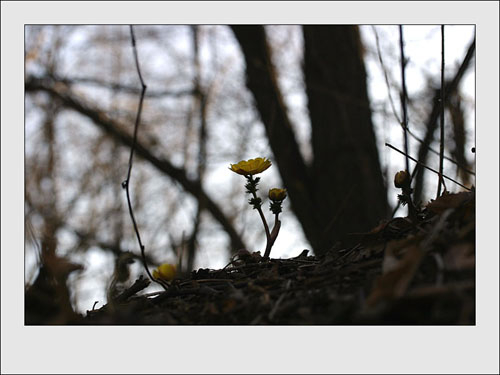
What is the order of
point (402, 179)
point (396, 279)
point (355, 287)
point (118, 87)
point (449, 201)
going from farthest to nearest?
point (118, 87), point (402, 179), point (449, 201), point (355, 287), point (396, 279)

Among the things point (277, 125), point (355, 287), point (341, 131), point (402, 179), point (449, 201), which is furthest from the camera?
point (277, 125)

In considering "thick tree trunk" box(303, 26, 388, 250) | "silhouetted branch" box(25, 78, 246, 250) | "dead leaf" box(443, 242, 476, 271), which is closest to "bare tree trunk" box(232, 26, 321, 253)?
"thick tree trunk" box(303, 26, 388, 250)

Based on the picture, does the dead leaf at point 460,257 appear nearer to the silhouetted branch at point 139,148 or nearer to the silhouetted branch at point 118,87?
the silhouetted branch at point 139,148

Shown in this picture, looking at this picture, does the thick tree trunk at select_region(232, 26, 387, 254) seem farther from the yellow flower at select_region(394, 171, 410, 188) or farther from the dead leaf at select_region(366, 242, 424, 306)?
the dead leaf at select_region(366, 242, 424, 306)

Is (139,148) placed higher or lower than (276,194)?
higher

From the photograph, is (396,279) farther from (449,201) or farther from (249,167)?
(249,167)

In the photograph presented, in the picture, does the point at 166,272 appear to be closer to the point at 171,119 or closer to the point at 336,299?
the point at 336,299

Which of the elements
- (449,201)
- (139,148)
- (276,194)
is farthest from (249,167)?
(139,148)
